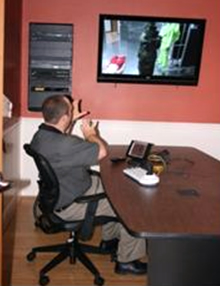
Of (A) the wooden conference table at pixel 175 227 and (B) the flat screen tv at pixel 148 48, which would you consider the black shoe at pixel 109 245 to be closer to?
(A) the wooden conference table at pixel 175 227

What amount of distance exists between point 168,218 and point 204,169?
3.80 feet

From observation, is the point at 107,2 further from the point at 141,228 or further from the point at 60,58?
the point at 141,228

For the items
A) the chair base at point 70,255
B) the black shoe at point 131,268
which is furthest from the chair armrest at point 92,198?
the black shoe at point 131,268

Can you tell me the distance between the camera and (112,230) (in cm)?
333

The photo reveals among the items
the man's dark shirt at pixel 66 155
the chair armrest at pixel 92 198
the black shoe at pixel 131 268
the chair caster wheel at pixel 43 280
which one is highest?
the man's dark shirt at pixel 66 155

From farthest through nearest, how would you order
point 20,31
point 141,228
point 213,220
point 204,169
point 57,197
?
point 20,31 → point 204,169 → point 57,197 → point 213,220 → point 141,228

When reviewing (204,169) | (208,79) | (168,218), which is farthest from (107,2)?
(168,218)

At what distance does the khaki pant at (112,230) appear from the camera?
276 centimetres

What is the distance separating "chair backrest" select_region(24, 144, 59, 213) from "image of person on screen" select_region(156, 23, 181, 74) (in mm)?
2146

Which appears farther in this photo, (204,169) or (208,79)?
(208,79)

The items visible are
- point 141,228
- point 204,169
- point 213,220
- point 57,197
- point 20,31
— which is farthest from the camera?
point 20,31

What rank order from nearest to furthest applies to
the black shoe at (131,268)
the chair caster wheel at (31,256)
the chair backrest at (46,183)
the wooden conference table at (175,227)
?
the wooden conference table at (175,227)
the chair backrest at (46,183)
the black shoe at (131,268)
the chair caster wheel at (31,256)

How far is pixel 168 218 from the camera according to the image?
6.40 feet

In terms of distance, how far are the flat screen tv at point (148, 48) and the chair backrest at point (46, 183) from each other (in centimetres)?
196
